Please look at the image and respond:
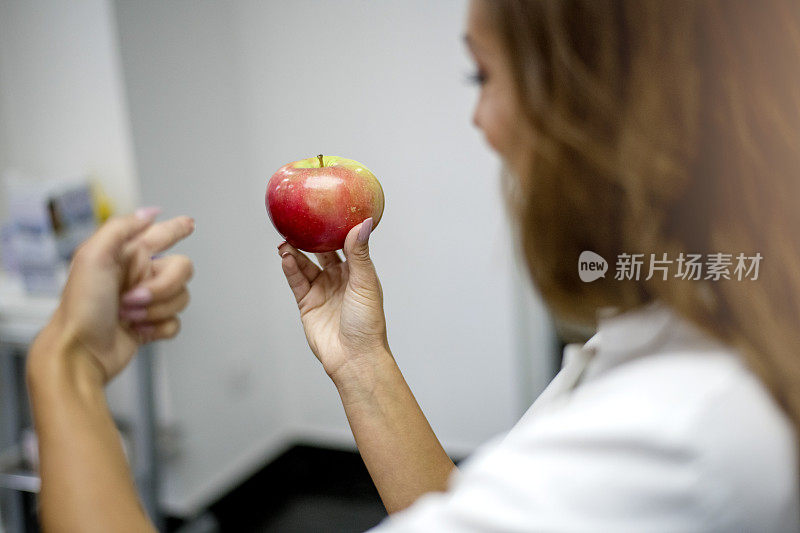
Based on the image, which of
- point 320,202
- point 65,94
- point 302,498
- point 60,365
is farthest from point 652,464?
point 65,94

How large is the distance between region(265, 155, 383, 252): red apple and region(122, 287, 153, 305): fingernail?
0.52 feet

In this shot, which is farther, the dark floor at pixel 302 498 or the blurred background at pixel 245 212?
the dark floor at pixel 302 498

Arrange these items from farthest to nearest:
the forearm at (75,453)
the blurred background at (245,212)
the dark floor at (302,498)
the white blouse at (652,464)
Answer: the dark floor at (302,498), the blurred background at (245,212), the forearm at (75,453), the white blouse at (652,464)

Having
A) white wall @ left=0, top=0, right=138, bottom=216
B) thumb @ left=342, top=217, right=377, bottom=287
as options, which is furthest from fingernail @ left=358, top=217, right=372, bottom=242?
white wall @ left=0, top=0, right=138, bottom=216

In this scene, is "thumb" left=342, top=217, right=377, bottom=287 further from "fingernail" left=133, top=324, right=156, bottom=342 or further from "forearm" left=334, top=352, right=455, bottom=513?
"fingernail" left=133, top=324, right=156, bottom=342

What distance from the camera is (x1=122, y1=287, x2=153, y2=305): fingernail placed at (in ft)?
2.06

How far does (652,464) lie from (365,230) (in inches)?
11.2

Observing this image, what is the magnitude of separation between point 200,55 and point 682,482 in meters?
1.17

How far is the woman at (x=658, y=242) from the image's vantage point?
300 millimetres

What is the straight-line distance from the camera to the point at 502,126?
0.39 meters

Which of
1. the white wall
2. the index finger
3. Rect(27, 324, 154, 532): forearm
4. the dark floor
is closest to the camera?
Rect(27, 324, 154, 532): forearm

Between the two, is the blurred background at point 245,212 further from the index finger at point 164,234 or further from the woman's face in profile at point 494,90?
the woman's face in profile at point 494,90

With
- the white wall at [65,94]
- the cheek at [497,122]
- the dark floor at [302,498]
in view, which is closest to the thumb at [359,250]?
the cheek at [497,122]

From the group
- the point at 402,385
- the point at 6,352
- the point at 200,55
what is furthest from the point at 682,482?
the point at 6,352
